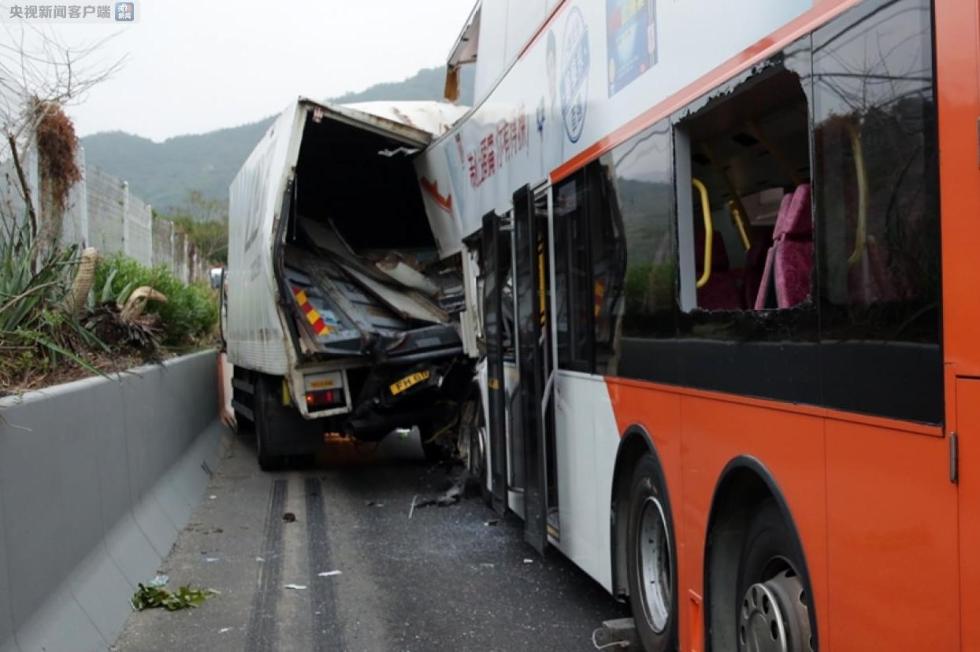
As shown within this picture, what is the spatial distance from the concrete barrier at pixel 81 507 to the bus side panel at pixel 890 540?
3183 millimetres

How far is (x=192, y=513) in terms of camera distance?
905cm

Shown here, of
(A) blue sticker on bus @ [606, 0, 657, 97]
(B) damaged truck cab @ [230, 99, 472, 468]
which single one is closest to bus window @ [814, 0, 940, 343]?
(A) blue sticker on bus @ [606, 0, 657, 97]

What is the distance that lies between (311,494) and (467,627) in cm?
473

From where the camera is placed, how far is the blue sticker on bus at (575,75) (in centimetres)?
536

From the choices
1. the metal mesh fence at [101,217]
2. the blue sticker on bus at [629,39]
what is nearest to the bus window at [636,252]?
the blue sticker on bus at [629,39]

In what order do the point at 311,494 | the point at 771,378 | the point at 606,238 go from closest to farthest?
the point at 771,378 < the point at 606,238 < the point at 311,494

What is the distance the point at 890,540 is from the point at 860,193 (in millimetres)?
943

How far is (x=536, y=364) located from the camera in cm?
620

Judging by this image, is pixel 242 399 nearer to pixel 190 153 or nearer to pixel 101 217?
pixel 101 217

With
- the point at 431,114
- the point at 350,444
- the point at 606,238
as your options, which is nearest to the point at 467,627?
the point at 606,238

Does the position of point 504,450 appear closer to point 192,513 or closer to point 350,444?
point 192,513

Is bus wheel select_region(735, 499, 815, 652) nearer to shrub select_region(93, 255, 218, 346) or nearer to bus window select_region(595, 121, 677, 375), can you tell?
bus window select_region(595, 121, 677, 375)

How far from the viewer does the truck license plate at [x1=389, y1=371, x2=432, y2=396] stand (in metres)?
10.1

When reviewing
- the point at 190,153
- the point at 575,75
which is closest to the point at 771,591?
the point at 575,75
